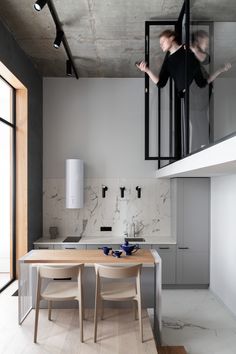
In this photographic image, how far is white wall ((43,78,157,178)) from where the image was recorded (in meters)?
5.62

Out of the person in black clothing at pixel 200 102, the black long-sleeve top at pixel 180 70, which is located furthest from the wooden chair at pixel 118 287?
the black long-sleeve top at pixel 180 70

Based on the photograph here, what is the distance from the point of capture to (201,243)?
5.04 metres

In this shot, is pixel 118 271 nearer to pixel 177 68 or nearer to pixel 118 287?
pixel 118 287

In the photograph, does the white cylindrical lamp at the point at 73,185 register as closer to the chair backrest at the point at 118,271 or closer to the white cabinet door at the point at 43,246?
the white cabinet door at the point at 43,246

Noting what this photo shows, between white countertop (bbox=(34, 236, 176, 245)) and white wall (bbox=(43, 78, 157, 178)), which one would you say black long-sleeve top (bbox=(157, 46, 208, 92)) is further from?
white countertop (bbox=(34, 236, 176, 245))

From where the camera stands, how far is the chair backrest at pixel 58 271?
2986 mm

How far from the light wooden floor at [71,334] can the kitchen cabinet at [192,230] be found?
4.88 feet

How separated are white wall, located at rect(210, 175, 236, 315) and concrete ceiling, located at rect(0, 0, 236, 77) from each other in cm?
209

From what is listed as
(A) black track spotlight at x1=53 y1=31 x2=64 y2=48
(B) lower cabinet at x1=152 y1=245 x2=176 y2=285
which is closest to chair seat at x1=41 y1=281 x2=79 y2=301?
(B) lower cabinet at x1=152 y1=245 x2=176 y2=285

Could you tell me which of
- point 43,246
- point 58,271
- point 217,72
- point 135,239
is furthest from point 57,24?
point 135,239

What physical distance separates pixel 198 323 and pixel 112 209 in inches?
93.5

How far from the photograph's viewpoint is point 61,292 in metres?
3.21

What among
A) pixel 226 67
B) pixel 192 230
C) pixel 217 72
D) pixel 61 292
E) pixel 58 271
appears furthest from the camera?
pixel 192 230

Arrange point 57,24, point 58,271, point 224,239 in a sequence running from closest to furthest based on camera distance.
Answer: point 58,271 → point 57,24 → point 224,239
